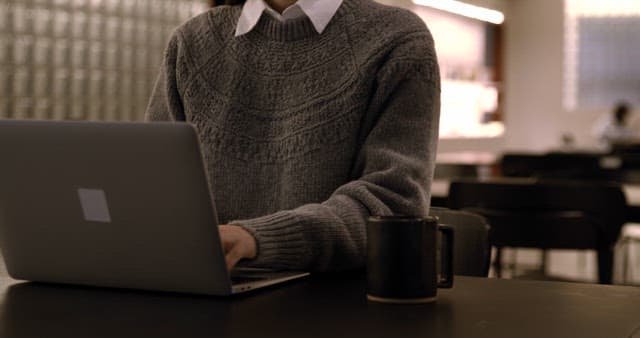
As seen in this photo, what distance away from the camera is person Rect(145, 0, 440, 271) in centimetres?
143

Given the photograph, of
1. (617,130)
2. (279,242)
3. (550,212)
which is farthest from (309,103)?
(617,130)

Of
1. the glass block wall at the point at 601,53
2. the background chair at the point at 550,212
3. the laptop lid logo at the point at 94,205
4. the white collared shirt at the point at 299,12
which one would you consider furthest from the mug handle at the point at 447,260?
the glass block wall at the point at 601,53

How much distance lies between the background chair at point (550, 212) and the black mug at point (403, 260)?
1912 millimetres

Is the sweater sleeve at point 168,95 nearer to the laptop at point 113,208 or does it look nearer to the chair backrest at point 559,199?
the laptop at point 113,208

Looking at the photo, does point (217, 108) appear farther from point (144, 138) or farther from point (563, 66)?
point (563, 66)

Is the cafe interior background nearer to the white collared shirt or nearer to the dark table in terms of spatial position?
the white collared shirt

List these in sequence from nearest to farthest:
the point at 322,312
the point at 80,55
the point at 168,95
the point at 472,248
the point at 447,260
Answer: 1. the point at 322,312
2. the point at 447,260
3. the point at 472,248
4. the point at 168,95
5. the point at 80,55

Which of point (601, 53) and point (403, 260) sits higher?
point (403, 260)

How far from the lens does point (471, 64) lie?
8.35 m

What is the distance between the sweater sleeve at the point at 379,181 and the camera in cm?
122

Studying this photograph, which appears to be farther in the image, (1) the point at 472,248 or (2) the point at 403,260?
(1) the point at 472,248

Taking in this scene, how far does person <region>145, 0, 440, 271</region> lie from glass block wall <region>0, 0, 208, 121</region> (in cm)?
174

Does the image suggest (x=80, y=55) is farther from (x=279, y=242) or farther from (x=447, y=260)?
(x=447, y=260)

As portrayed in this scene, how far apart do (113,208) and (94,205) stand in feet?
0.09
